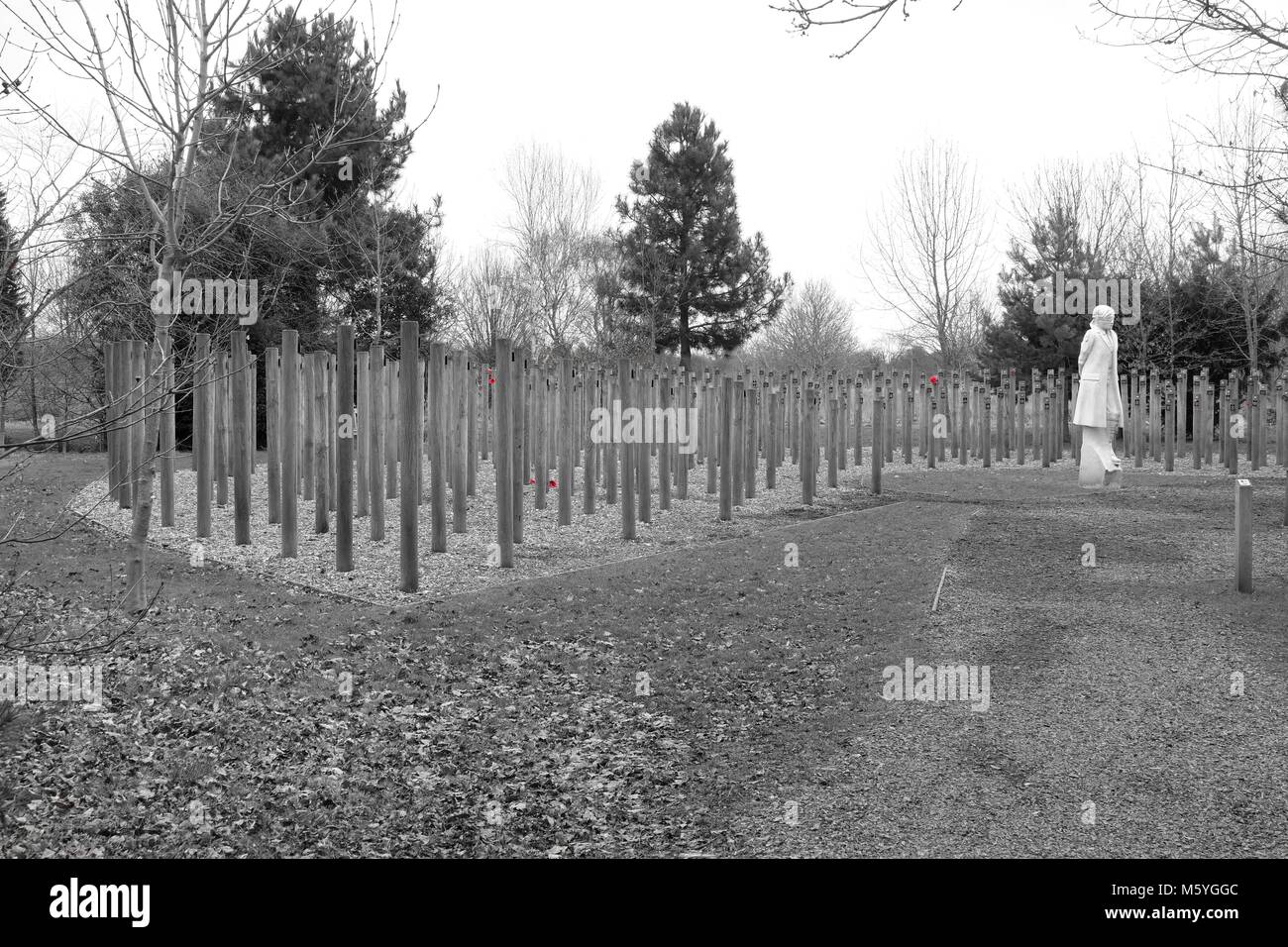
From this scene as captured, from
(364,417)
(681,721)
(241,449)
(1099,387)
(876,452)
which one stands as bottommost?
(681,721)

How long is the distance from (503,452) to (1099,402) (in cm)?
571

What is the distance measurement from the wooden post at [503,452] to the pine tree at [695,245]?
2671 cm

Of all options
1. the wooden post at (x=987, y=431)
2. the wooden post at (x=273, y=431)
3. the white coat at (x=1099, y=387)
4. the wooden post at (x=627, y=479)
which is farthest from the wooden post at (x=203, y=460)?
the wooden post at (x=987, y=431)

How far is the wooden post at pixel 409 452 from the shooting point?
9.55 meters

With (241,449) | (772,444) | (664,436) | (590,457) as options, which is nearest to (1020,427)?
(772,444)

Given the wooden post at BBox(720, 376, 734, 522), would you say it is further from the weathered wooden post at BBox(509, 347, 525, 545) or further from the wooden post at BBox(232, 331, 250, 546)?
the wooden post at BBox(232, 331, 250, 546)

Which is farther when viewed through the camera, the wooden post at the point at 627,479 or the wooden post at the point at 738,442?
the wooden post at the point at 738,442

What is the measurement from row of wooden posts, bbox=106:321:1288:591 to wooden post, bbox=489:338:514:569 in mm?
21

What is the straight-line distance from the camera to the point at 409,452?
9.77 m

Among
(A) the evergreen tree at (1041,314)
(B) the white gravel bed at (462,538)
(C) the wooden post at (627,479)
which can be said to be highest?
(A) the evergreen tree at (1041,314)

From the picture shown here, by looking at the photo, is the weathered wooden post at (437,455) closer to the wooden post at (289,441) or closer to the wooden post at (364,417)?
the wooden post at (364,417)

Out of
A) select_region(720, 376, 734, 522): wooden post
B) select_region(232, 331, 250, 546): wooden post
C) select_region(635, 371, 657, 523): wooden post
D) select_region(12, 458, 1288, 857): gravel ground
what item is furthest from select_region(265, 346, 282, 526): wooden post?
select_region(720, 376, 734, 522): wooden post

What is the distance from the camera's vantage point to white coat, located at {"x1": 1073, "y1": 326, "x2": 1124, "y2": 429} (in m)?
10.2

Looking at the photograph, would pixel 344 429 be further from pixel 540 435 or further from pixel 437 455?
pixel 540 435
